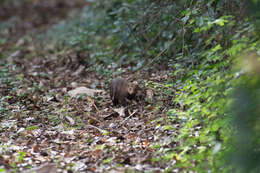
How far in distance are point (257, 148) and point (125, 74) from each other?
2937 mm

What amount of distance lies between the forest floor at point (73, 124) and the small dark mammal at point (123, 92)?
0.10 meters

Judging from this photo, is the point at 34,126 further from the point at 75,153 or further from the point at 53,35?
the point at 53,35

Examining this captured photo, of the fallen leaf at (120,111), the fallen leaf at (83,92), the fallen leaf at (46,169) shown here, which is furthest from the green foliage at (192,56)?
the fallen leaf at (46,169)

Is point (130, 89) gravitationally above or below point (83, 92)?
above

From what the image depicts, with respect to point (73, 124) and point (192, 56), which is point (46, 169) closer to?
point (73, 124)

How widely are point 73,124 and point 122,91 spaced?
74 centimetres

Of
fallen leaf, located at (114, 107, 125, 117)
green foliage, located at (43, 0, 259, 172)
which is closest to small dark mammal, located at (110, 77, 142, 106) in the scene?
fallen leaf, located at (114, 107, 125, 117)

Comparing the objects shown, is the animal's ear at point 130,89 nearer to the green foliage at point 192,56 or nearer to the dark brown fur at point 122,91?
the dark brown fur at point 122,91

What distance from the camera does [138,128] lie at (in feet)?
11.7

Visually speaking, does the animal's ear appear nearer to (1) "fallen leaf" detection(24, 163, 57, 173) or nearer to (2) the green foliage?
(2) the green foliage

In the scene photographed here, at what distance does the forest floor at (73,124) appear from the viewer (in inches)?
112

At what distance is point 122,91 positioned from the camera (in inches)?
158

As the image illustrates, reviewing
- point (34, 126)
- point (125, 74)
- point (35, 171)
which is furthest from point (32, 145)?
point (125, 74)

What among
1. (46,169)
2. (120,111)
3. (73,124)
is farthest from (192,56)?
(46,169)
